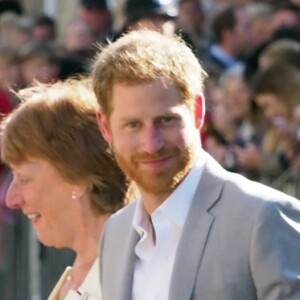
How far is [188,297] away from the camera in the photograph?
3.84 metres

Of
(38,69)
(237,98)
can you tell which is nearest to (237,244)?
(237,98)

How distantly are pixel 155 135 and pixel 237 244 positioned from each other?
0.38 metres

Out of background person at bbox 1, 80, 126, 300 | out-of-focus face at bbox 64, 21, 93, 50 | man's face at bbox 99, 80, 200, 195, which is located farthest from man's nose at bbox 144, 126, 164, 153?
out-of-focus face at bbox 64, 21, 93, 50

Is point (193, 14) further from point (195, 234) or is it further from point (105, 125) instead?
point (195, 234)

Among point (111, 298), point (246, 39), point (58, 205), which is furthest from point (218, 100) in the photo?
point (111, 298)

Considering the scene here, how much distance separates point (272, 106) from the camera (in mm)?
8086

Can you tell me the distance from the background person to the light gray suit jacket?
939 millimetres

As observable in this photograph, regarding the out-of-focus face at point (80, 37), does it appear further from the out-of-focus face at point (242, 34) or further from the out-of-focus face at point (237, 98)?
the out-of-focus face at point (237, 98)

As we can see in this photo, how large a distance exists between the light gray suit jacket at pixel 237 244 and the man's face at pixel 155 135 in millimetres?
119

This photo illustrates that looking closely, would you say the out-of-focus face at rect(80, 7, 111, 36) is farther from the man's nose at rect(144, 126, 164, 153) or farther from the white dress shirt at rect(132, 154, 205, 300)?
the man's nose at rect(144, 126, 164, 153)

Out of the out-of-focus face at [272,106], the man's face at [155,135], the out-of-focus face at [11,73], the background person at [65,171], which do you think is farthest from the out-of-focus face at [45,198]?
the out-of-focus face at [11,73]

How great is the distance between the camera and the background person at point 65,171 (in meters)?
4.86

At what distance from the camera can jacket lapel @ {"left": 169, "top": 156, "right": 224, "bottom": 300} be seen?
3.86 m

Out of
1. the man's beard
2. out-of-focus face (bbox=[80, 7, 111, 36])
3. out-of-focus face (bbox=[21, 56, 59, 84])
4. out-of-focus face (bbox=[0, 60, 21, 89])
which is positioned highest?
the man's beard
